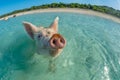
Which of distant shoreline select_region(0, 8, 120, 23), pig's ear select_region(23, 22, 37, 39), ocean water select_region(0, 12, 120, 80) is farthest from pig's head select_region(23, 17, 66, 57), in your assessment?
distant shoreline select_region(0, 8, 120, 23)

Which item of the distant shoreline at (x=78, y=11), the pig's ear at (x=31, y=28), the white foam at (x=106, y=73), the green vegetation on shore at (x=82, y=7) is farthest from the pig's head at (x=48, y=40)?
the green vegetation on shore at (x=82, y=7)

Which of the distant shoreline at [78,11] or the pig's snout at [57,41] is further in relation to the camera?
the distant shoreline at [78,11]

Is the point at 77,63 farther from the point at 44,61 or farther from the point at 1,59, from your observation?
the point at 1,59

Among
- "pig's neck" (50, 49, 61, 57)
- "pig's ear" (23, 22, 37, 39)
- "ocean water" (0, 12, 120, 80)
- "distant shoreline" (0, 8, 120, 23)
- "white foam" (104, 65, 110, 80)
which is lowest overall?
"distant shoreline" (0, 8, 120, 23)

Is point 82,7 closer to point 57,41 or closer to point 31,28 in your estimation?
point 31,28

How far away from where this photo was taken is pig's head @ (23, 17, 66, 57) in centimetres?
1255

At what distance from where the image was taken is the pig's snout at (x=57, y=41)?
1247 centimetres

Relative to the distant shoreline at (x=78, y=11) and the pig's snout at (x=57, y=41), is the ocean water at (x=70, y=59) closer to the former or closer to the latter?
the pig's snout at (x=57, y=41)

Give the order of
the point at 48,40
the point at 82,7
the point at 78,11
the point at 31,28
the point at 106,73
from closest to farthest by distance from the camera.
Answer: the point at 48,40
the point at 106,73
the point at 31,28
the point at 78,11
the point at 82,7

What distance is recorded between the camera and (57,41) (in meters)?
12.5

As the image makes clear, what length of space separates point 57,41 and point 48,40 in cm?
80

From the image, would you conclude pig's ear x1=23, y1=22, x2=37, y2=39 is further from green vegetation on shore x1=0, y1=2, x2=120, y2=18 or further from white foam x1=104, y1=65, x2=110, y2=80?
green vegetation on shore x1=0, y1=2, x2=120, y2=18

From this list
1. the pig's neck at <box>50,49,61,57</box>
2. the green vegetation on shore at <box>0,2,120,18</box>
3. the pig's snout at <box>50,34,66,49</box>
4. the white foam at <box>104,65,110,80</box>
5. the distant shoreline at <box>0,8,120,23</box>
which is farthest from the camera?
the green vegetation on shore at <box>0,2,120,18</box>

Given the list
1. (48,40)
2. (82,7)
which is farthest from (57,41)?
(82,7)
